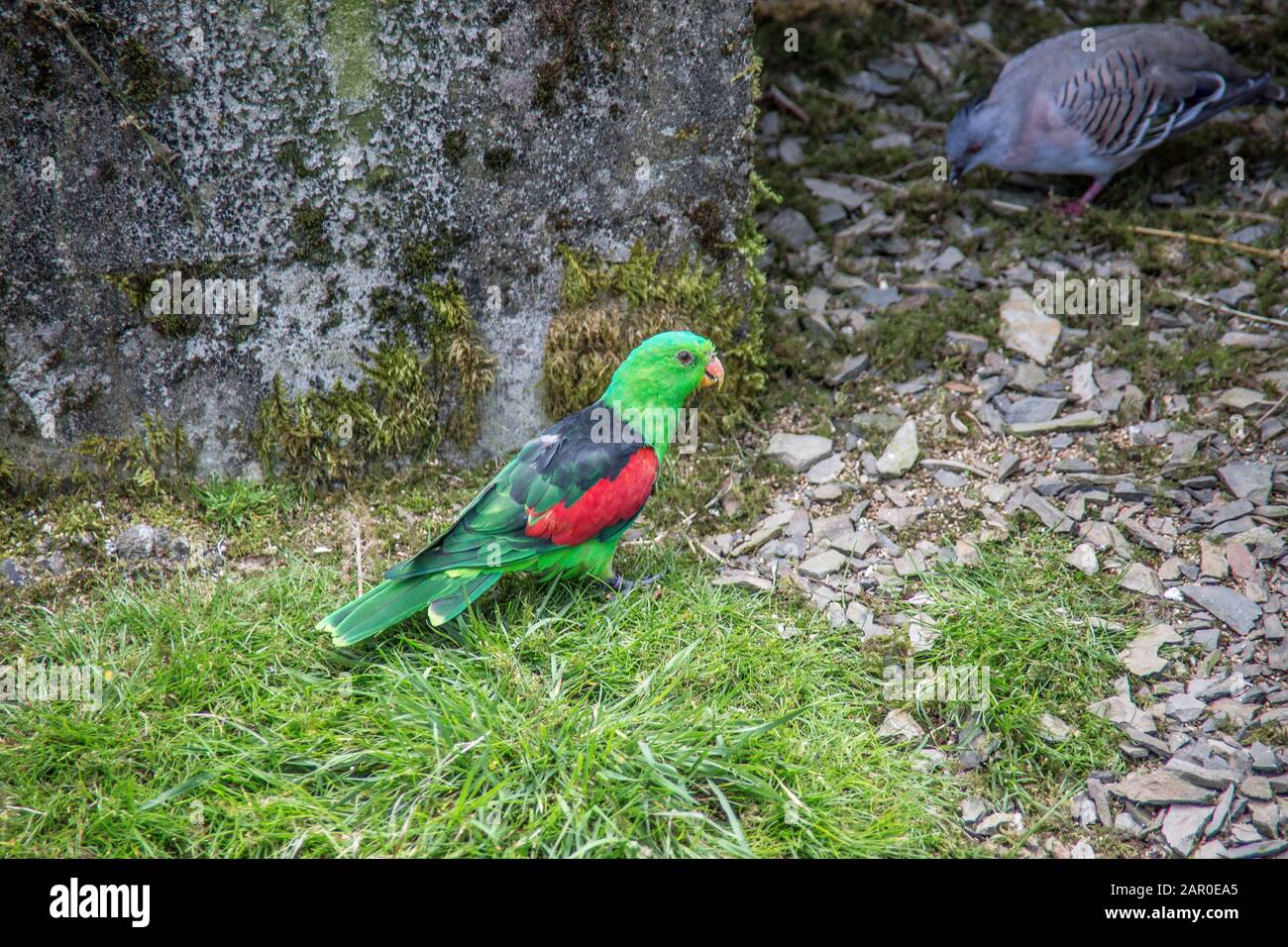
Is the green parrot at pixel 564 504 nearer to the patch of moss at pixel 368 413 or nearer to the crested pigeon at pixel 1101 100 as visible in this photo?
the patch of moss at pixel 368 413

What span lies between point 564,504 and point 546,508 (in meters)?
0.06

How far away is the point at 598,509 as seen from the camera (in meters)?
3.86

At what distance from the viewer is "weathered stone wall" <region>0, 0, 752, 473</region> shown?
155 inches

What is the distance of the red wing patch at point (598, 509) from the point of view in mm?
3812

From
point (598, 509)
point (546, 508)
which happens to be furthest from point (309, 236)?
point (598, 509)

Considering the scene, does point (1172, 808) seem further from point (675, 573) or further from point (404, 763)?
point (404, 763)

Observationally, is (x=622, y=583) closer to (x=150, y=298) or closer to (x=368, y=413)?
(x=368, y=413)

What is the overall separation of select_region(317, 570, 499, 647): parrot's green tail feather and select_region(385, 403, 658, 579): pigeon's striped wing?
45 mm

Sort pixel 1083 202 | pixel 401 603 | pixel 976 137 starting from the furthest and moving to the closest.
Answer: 1. pixel 1083 202
2. pixel 976 137
3. pixel 401 603

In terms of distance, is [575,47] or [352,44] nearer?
[352,44]

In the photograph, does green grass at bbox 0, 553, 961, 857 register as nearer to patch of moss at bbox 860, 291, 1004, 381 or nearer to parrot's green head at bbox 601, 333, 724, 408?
parrot's green head at bbox 601, 333, 724, 408

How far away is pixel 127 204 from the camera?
407 cm

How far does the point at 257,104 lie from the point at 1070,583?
11.6 feet

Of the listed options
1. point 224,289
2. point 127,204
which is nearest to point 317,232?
point 224,289
